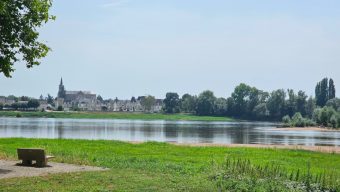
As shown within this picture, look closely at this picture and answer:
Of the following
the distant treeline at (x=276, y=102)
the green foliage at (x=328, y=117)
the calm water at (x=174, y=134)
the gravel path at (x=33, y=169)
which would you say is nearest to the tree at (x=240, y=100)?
the distant treeline at (x=276, y=102)

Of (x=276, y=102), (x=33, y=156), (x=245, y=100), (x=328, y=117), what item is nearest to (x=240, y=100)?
(x=245, y=100)

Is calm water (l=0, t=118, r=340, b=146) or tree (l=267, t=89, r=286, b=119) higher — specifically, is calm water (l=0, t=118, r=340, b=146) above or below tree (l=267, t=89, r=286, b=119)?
below

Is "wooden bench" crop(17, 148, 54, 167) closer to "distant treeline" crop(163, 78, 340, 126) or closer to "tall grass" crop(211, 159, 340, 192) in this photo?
"tall grass" crop(211, 159, 340, 192)

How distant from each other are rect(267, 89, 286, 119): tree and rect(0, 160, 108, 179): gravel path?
162 meters

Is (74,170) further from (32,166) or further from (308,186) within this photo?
(308,186)

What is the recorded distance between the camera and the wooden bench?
69.7 ft

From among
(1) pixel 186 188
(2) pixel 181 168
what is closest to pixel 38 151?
(2) pixel 181 168

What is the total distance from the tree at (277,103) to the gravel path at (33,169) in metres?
162

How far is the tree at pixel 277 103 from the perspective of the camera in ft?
588

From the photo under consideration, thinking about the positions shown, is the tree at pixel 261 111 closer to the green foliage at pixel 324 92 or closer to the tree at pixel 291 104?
the tree at pixel 291 104

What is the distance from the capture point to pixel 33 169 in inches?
799

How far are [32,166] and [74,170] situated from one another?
2376 mm

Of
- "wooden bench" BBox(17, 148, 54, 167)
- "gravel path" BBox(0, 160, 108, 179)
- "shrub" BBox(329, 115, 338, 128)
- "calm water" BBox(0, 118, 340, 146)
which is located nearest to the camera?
"gravel path" BBox(0, 160, 108, 179)

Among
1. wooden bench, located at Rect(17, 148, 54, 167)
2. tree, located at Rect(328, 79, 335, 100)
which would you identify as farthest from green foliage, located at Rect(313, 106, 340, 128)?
wooden bench, located at Rect(17, 148, 54, 167)
